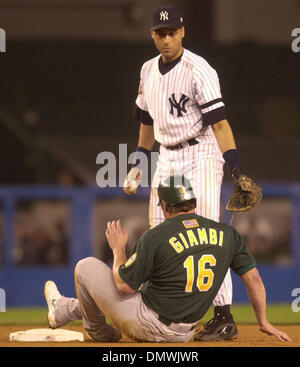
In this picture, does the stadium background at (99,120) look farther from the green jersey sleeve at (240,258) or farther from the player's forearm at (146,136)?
the green jersey sleeve at (240,258)

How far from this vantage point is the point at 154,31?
5195 mm

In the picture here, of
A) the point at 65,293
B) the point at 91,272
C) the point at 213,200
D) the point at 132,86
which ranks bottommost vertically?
the point at 65,293

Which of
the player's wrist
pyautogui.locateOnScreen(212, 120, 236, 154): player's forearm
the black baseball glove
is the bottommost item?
the black baseball glove

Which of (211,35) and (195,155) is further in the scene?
(211,35)

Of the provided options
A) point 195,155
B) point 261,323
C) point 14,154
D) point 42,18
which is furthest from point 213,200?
point 42,18

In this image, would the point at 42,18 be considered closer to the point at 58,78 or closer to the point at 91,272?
the point at 58,78

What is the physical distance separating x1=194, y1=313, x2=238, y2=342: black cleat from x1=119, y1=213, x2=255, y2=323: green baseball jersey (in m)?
0.38

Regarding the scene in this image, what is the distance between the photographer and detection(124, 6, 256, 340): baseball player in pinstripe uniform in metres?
5.11

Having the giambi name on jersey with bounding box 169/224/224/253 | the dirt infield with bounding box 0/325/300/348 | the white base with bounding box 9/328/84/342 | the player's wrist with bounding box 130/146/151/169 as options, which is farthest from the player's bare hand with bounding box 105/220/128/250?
the player's wrist with bounding box 130/146/151/169

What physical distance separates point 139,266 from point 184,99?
1264 millimetres

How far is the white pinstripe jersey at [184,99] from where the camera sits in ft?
16.9

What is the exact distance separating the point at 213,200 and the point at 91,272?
3.14 ft

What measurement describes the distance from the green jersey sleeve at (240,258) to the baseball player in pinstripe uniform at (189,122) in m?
0.47

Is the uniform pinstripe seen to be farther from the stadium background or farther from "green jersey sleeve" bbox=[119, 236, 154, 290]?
the stadium background
